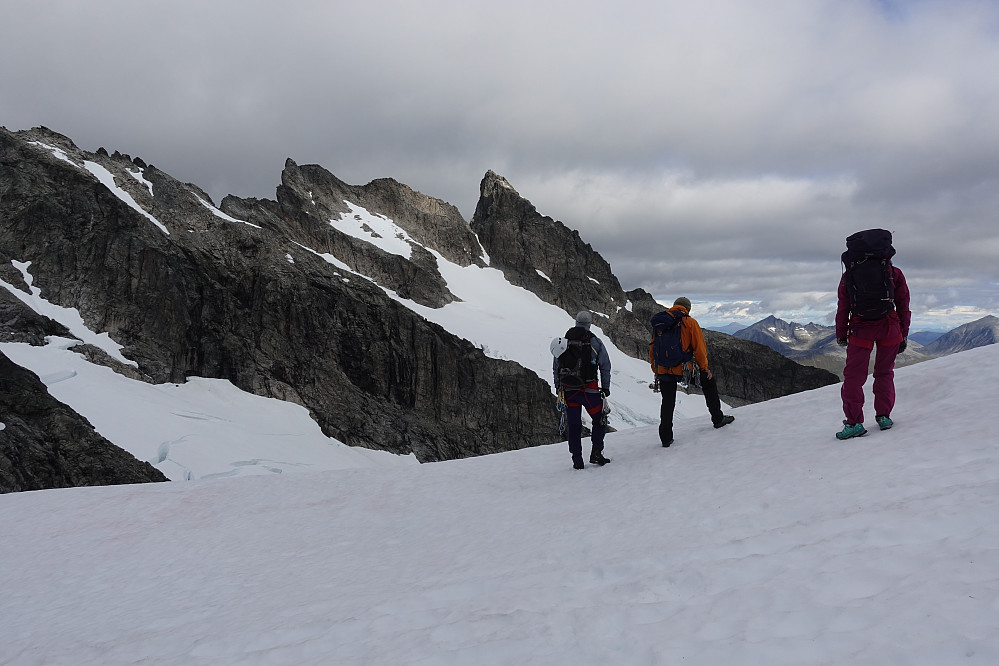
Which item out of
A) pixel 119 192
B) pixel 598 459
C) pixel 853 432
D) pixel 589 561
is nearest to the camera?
pixel 589 561

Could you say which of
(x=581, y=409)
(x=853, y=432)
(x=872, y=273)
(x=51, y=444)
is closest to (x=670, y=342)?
(x=581, y=409)

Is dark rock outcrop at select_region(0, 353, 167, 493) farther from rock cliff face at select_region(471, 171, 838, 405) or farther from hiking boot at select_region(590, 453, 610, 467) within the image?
rock cliff face at select_region(471, 171, 838, 405)

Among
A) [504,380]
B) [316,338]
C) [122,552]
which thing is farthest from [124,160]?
[122,552]

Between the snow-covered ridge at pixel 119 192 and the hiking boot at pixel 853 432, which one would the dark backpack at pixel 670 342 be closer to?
the hiking boot at pixel 853 432

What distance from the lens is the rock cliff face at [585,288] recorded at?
109375 mm

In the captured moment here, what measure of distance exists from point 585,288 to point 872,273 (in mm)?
106224

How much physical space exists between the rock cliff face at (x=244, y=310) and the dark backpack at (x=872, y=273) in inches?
1999

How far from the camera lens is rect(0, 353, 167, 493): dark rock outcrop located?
88.5 ft

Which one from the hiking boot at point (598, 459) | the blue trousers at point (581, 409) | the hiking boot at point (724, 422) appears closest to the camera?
the blue trousers at point (581, 409)

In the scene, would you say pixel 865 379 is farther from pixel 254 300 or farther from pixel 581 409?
pixel 254 300

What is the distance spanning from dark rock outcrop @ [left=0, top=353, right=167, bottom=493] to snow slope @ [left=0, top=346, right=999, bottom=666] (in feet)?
69.7

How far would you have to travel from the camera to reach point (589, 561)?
5.32 metres

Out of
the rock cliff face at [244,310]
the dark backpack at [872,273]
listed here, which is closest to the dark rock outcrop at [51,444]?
the rock cliff face at [244,310]

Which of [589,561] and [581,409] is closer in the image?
[589,561]
